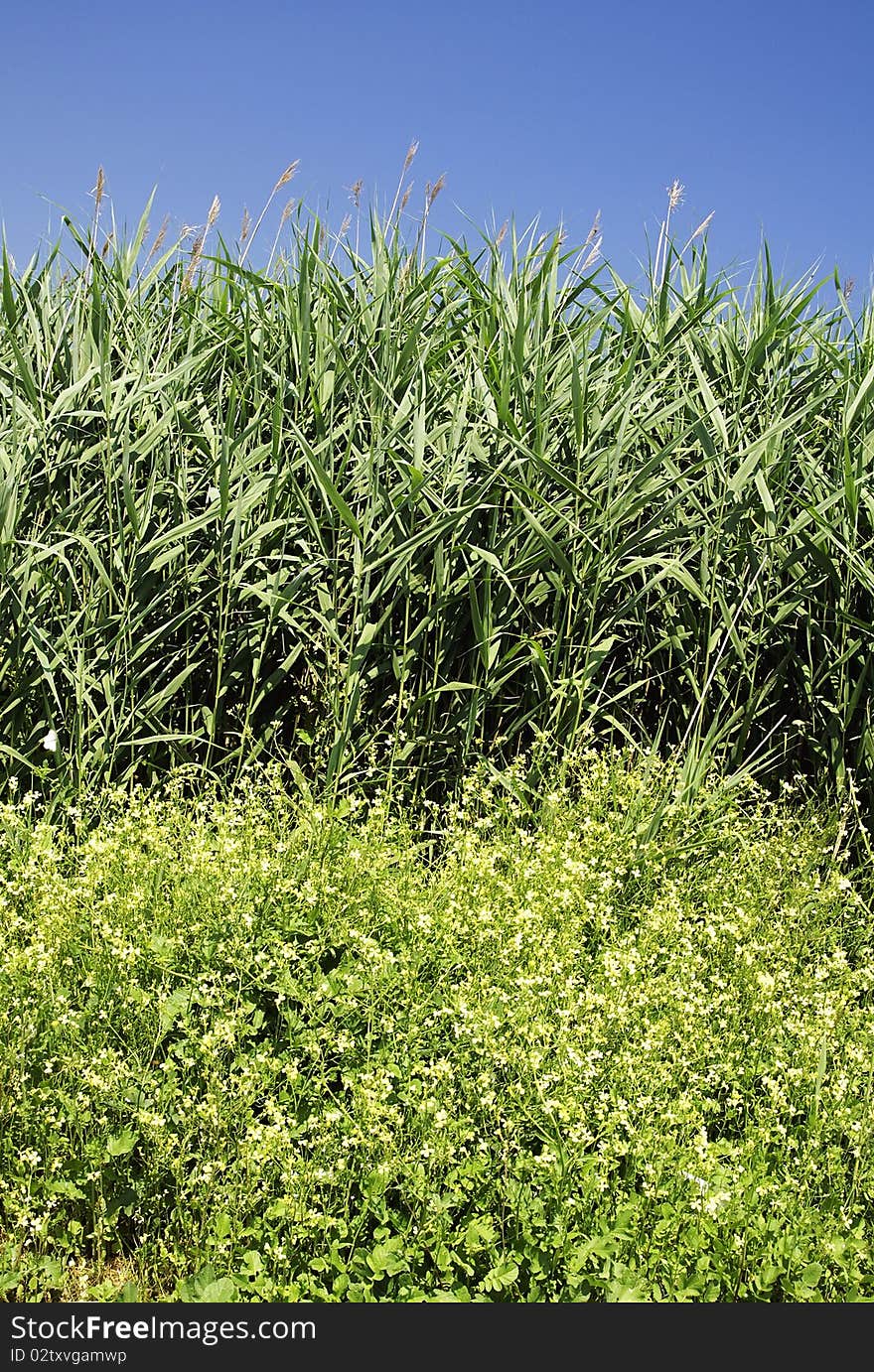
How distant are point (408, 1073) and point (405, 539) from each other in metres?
1.69

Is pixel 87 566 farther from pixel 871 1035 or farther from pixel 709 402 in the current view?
pixel 871 1035

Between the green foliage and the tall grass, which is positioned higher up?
the tall grass

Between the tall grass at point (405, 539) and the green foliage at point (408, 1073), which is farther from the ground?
the tall grass at point (405, 539)

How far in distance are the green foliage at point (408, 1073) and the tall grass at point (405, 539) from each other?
18.9 inches

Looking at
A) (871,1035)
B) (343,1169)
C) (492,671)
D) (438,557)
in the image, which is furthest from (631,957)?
(438,557)

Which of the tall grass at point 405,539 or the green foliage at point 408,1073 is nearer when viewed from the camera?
the green foliage at point 408,1073

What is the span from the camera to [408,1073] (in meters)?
2.22

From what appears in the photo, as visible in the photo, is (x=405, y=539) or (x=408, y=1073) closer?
(x=408, y=1073)

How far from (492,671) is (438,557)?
401mm

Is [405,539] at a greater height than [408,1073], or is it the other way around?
[405,539]

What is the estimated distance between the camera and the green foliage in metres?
1.95

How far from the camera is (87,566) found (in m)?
3.35

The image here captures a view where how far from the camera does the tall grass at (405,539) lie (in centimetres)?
329

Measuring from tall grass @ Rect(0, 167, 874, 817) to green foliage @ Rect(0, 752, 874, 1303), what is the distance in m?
0.48
